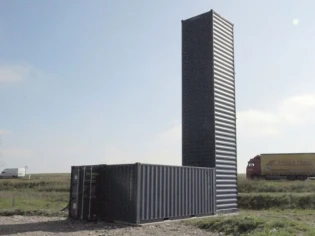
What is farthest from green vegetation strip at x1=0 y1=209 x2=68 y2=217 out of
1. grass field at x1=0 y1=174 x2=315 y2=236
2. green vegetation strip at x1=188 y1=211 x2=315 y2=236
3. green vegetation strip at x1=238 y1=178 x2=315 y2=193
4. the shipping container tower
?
green vegetation strip at x1=238 y1=178 x2=315 y2=193

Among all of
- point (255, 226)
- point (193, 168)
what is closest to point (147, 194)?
point (193, 168)

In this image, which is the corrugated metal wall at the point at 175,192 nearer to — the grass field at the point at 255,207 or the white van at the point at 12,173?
the grass field at the point at 255,207

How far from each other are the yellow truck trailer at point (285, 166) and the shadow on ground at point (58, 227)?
127 feet

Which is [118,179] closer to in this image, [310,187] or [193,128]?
[193,128]

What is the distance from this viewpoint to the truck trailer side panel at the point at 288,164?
50938 mm

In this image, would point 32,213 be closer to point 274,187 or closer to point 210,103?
point 210,103

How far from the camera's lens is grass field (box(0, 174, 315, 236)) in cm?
1463

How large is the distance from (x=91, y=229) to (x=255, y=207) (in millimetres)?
17087

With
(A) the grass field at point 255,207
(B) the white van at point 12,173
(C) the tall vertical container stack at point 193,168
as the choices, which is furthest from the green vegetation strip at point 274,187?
(B) the white van at point 12,173

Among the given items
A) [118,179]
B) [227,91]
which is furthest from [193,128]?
[118,179]

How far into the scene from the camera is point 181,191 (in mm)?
18781

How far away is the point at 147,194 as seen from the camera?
17.0 metres

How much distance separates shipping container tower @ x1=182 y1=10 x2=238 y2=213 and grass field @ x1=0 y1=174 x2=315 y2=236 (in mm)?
2677

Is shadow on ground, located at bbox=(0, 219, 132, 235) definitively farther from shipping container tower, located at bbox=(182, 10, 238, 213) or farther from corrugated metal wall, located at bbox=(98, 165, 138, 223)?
shipping container tower, located at bbox=(182, 10, 238, 213)
